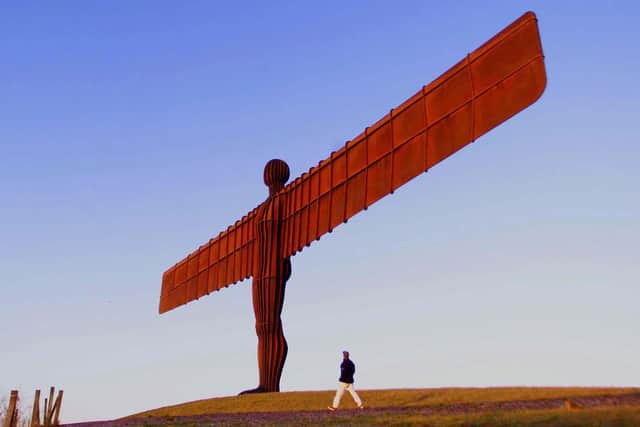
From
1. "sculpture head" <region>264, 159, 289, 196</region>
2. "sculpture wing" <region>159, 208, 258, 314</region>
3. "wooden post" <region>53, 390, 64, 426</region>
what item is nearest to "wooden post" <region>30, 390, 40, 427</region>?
"wooden post" <region>53, 390, 64, 426</region>

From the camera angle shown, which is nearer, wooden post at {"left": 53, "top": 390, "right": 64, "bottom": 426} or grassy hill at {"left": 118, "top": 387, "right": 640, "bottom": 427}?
grassy hill at {"left": 118, "top": 387, "right": 640, "bottom": 427}

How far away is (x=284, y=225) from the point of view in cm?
2142

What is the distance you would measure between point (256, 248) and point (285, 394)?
486 cm

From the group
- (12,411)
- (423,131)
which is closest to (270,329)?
(12,411)

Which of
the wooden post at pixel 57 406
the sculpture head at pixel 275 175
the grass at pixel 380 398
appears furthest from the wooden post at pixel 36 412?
the sculpture head at pixel 275 175

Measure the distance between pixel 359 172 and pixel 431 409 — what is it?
6473 millimetres

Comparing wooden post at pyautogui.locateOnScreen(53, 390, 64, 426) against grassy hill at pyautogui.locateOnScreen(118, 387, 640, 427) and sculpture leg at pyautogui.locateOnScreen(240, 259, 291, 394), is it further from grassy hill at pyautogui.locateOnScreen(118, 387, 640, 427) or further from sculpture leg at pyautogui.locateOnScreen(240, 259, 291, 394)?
sculpture leg at pyautogui.locateOnScreen(240, 259, 291, 394)

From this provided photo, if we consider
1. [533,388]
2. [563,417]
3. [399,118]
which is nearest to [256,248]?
[399,118]

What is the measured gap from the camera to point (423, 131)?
55.5 ft

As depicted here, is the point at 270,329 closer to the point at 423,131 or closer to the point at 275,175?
the point at 275,175

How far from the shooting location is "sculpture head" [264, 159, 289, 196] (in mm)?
22406

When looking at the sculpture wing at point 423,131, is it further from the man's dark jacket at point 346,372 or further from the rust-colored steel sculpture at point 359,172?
the man's dark jacket at point 346,372

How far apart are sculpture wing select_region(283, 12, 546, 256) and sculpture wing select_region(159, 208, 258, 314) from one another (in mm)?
2155

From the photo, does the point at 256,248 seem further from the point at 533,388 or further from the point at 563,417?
the point at 563,417
